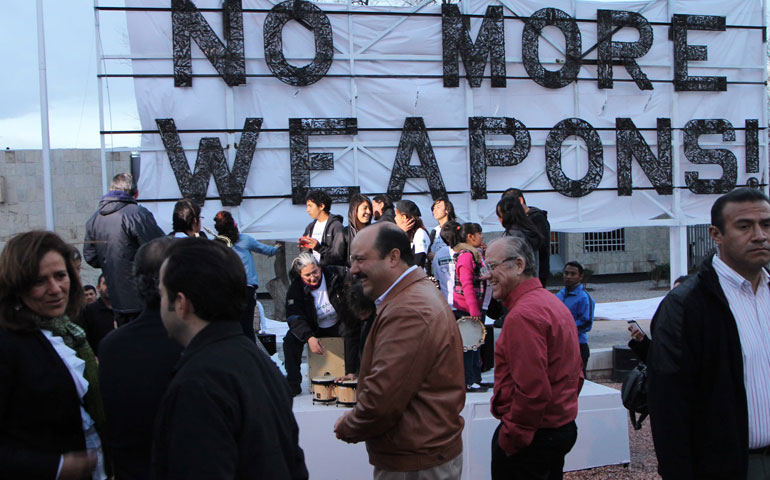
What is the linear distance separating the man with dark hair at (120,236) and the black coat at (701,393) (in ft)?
15.3

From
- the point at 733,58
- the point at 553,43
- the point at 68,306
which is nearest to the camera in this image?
the point at 68,306

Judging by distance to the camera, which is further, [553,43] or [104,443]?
[553,43]

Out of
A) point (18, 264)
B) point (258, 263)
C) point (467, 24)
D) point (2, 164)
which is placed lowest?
point (258, 263)

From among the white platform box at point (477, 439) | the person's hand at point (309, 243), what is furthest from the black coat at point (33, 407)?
the person's hand at point (309, 243)

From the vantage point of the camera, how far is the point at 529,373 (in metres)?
3.71

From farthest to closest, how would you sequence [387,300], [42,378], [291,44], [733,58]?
[733,58] → [291,44] → [387,300] → [42,378]

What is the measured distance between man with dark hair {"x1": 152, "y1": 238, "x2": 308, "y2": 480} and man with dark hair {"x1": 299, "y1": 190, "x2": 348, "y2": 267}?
16.3ft

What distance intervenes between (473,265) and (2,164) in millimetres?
17167

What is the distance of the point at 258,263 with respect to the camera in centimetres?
2336

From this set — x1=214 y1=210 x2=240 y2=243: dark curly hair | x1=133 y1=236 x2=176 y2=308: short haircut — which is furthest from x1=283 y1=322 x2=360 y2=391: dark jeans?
x1=133 y1=236 x2=176 y2=308: short haircut

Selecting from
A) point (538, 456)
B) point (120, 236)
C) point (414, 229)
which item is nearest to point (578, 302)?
point (414, 229)

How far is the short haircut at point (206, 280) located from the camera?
2268 millimetres

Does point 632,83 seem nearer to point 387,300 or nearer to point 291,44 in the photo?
point 291,44

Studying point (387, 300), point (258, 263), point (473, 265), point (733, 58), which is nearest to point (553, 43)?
point (733, 58)
